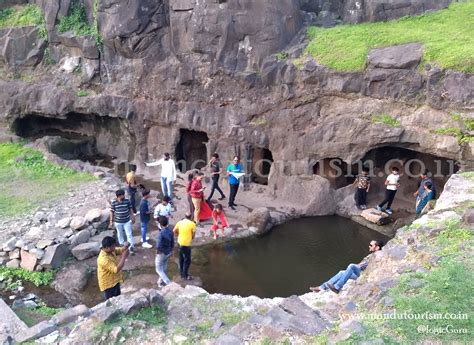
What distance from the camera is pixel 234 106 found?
15.9 meters

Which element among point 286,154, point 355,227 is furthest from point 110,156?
point 355,227

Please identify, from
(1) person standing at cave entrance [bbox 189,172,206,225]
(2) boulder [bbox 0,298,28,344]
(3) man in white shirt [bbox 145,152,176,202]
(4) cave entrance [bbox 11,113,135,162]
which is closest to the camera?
(2) boulder [bbox 0,298,28,344]

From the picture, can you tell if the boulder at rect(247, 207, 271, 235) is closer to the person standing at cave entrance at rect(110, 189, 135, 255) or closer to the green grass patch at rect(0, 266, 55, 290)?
the person standing at cave entrance at rect(110, 189, 135, 255)

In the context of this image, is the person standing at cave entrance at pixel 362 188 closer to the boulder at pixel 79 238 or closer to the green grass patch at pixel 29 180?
the boulder at pixel 79 238

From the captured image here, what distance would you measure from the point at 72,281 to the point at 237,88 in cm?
796

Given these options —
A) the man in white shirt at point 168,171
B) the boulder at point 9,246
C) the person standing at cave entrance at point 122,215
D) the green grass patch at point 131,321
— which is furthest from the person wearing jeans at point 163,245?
the man in white shirt at point 168,171

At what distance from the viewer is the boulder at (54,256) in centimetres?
1102

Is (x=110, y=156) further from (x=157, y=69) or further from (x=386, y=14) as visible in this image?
(x=386, y=14)

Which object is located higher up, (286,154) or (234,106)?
(234,106)

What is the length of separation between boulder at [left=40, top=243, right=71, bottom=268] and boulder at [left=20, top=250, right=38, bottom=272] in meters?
0.17

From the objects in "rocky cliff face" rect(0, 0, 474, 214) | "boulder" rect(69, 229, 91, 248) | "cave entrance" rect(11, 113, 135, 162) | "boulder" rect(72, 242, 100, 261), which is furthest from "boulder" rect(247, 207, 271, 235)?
"cave entrance" rect(11, 113, 135, 162)

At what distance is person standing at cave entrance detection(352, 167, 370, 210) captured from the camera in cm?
1398

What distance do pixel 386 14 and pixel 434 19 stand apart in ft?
4.56

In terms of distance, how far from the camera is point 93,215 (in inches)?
493
